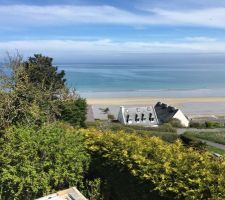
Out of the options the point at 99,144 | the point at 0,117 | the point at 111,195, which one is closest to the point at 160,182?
the point at 111,195

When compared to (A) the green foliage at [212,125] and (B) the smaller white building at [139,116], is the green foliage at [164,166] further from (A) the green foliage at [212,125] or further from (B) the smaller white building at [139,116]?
(B) the smaller white building at [139,116]

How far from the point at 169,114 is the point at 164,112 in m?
2.07

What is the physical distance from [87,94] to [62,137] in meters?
85.1

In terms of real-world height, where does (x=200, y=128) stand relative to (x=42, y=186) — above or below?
below

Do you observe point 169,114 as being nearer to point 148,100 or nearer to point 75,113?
point 148,100

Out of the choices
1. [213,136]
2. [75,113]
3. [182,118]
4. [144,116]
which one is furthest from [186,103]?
[75,113]

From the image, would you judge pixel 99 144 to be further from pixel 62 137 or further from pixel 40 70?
pixel 40 70

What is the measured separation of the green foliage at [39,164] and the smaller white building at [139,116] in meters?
52.5

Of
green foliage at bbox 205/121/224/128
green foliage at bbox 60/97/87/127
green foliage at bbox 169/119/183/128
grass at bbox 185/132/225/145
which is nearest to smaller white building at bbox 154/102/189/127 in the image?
green foliage at bbox 169/119/183/128

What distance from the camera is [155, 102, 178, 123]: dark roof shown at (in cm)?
6407

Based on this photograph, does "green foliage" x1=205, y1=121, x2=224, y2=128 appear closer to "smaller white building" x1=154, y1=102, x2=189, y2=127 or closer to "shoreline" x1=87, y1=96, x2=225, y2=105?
"smaller white building" x1=154, y1=102, x2=189, y2=127

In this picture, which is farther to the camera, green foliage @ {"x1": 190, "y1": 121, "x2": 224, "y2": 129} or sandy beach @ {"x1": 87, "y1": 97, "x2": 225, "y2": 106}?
sandy beach @ {"x1": 87, "y1": 97, "x2": 225, "y2": 106}

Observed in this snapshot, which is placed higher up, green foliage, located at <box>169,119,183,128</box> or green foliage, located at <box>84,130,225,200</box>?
green foliage, located at <box>84,130,225,200</box>

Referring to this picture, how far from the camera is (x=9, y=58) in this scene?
21281 millimetres
